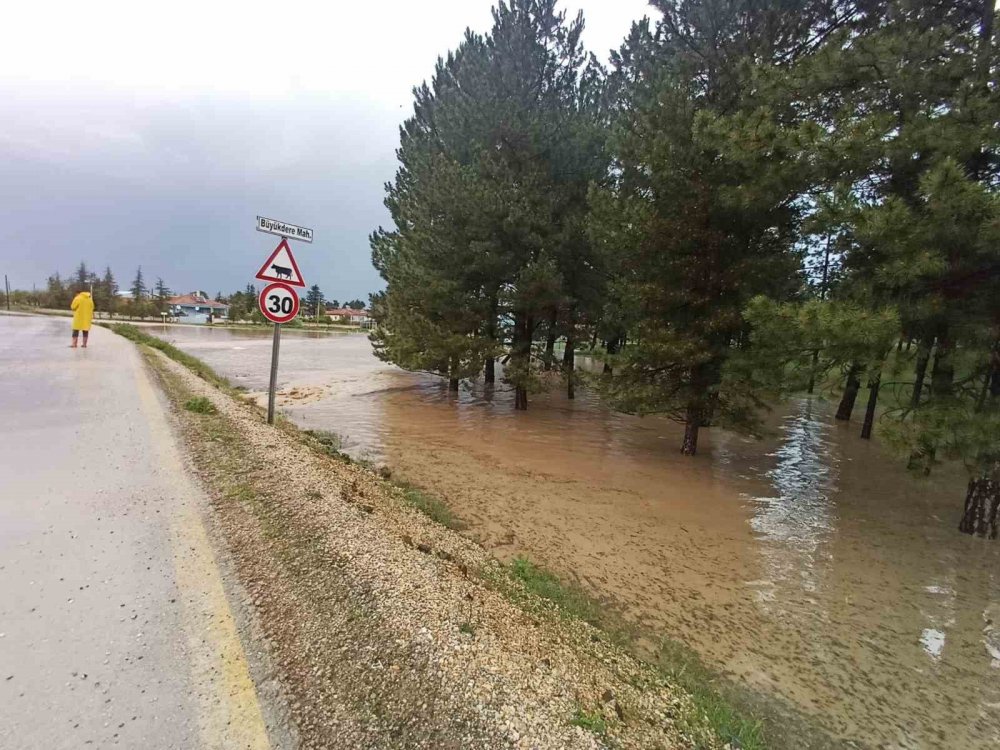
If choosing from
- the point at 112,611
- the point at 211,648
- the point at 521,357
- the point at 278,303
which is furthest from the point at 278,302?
the point at 521,357

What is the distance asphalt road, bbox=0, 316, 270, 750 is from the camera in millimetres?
2010

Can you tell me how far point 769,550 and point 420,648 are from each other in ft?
14.0

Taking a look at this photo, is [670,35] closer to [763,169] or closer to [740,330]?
[763,169]

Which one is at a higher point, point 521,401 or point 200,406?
point 200,406

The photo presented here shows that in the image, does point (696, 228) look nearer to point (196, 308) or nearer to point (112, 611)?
point (112, 611)

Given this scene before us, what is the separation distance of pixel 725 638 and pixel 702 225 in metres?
6.39

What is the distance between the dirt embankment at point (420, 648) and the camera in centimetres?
200

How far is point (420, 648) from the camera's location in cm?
236

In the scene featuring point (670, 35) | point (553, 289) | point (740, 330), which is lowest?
point (740, 330)

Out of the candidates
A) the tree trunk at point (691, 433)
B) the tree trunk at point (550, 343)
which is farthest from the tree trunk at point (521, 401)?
the tree trunk at point (691, 433)

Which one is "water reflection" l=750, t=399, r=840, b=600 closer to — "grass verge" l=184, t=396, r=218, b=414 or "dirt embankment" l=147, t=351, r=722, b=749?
"dirt embankment" l=147, t=351, r=722, b=749

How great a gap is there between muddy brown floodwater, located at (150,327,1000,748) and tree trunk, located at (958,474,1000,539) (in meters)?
0.21

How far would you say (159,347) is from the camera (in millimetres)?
21719

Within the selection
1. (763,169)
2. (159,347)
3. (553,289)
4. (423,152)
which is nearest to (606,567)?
(763,169)
